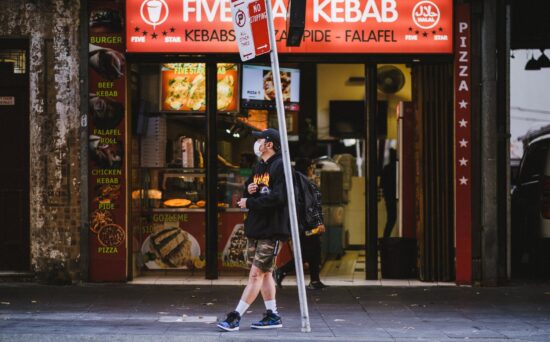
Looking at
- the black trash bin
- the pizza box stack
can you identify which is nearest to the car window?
the black trash bin

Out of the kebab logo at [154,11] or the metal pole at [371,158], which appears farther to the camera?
the metal pole at [371,158]

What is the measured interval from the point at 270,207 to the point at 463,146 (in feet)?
13.6

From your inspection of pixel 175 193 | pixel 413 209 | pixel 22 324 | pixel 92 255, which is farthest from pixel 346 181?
pixel 22 324

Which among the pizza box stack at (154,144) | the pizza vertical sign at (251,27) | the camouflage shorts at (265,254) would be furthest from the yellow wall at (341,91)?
the camouflage shorts at (265,254)

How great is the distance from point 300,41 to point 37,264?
4.62 meters

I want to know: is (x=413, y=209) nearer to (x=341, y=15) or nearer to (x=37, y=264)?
(x=341, y=15)

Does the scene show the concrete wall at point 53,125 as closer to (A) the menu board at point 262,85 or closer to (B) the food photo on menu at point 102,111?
(B) the food photo on menu at point 102,111

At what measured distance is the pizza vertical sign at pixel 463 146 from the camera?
11.0 meters

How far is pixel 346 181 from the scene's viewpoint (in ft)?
47.9

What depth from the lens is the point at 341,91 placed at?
45.5ft

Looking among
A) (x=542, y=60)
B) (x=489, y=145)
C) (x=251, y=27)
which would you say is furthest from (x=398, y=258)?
(x=251, y=27)

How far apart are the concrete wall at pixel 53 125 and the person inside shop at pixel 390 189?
5.40 metres

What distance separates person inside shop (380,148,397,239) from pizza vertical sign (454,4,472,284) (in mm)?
2872

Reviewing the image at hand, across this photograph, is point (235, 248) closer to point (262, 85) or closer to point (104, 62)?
point (262, 85)
